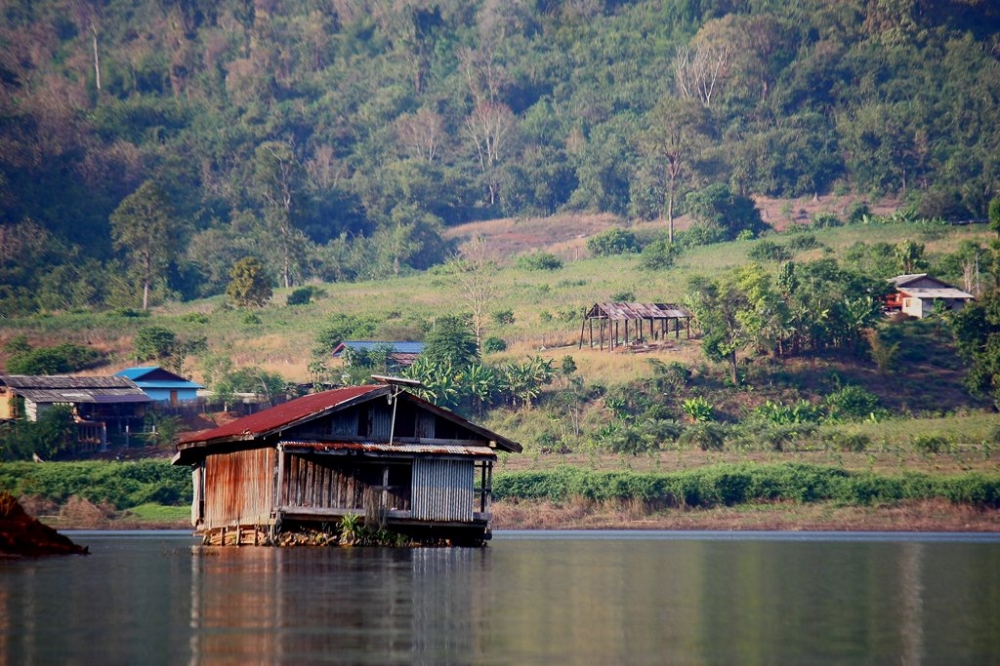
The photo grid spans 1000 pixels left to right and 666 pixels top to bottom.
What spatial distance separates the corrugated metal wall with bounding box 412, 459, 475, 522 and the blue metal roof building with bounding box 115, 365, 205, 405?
137ft

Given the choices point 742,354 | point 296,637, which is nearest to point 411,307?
point 742,354

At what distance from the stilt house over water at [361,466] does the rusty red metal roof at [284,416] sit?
4cm

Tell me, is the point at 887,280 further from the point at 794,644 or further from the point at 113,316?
the point at 794,644

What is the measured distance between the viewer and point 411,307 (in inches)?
4281

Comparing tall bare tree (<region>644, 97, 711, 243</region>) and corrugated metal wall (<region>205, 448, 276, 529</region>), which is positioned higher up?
tall bare tree (<region>644, 97, 711, 243</region>)

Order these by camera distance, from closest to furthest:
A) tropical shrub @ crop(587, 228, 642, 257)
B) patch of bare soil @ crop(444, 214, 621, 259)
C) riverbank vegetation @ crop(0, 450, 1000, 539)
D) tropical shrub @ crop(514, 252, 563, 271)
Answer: riverbank vegetation @ crop(0, 450, 1000, 539)
tropical shrub @ crop(514, 252, 563, 271)
tropical shrub @ crop(587, 228, 642, 257)
patch of bare soil @ crop(444, 214, 621, 259)

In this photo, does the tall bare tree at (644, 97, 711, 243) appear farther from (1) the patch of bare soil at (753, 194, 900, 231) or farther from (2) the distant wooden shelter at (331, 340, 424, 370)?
(2) the distant wooden shelter at (331, 340, 424, 370)

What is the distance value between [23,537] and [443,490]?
1090cm

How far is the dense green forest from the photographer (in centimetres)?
13912

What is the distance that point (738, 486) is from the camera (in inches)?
2475

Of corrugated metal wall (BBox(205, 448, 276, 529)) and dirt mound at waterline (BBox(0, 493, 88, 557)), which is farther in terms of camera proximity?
corrugated metal wall (BBox(205, 448, 276, 529))

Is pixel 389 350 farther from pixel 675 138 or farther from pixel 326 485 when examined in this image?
pixel 675 138

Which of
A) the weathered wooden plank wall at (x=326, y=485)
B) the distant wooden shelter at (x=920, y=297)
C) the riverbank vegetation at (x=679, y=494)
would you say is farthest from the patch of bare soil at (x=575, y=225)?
the weathered wooden plank wall at (x=326, y=485)

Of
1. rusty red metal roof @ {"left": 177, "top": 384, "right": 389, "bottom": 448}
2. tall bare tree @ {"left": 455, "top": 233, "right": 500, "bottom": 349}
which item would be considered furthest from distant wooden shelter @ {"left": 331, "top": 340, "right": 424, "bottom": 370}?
rusty red metal roof @ {"left": 177, "top": 384, "right": 389, "bottom": 448}
